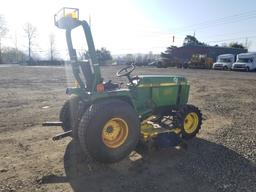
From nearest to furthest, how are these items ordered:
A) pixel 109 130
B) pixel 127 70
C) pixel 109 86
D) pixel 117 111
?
pixel 117 111 < pixel 109 130 < pixel 109 86 < pixel 127 70

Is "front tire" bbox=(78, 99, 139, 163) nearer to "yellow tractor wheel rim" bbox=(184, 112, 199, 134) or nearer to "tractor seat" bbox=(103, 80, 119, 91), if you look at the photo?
"tractor seat" bbox=(103, 80, 119, 91)

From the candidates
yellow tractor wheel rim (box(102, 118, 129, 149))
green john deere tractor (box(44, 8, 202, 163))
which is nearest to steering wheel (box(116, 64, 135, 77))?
green john deere tractor (box(44, 8, 202, 163))

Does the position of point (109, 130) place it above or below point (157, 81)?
below

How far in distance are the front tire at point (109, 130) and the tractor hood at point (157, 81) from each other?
0.95m

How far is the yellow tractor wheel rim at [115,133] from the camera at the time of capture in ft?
15.5

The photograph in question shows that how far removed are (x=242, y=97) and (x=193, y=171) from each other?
920 centimetres

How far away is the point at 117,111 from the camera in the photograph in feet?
15.3

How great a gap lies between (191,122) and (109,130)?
2.33 m

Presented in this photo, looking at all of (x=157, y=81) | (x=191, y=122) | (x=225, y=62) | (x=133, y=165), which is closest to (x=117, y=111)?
(x=133, y=165)

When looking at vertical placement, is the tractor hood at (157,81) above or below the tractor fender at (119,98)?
above

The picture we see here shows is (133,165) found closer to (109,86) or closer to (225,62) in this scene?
(109,86)

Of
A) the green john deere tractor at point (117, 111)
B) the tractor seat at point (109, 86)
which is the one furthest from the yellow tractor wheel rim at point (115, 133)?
the tractor seat at point (109, 86)

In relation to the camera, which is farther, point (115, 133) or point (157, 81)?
point (157, 81)

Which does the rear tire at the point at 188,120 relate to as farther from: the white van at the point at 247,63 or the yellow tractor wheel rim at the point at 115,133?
the white van at the point at 247,63
